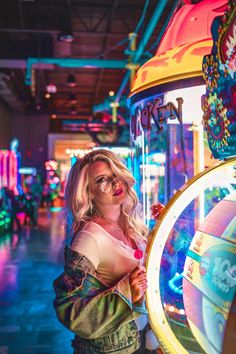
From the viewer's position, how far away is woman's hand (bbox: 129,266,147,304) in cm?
148

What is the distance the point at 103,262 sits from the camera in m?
1.57

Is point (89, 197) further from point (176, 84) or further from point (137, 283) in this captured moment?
point (176, 84)

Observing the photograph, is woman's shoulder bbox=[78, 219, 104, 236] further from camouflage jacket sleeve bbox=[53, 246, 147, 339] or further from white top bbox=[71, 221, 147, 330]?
camouflage jacket sleeve bbox=[53, 246, 147, 339]

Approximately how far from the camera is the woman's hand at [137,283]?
4.84 feet

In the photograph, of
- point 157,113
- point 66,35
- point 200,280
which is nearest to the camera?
point 200,280

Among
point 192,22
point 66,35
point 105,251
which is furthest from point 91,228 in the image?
point 66,35

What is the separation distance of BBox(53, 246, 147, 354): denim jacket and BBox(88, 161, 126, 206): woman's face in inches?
11.6

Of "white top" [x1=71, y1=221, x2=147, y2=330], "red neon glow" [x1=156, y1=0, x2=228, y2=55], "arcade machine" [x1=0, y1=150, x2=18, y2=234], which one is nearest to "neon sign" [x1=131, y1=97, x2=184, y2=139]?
"red neon glow" [x1=156, y1=0, x2=228, y2=55]

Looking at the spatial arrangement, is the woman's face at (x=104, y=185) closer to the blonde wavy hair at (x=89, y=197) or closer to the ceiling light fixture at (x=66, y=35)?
the blonde wavy hair at (x=89, y=197)

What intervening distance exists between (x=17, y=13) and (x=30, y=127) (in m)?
12.5

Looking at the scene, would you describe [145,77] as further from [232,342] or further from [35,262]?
[35,262]

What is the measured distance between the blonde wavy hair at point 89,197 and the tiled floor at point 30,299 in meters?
0.17

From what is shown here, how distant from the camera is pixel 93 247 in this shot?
153 centimetres

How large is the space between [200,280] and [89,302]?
42 cm
